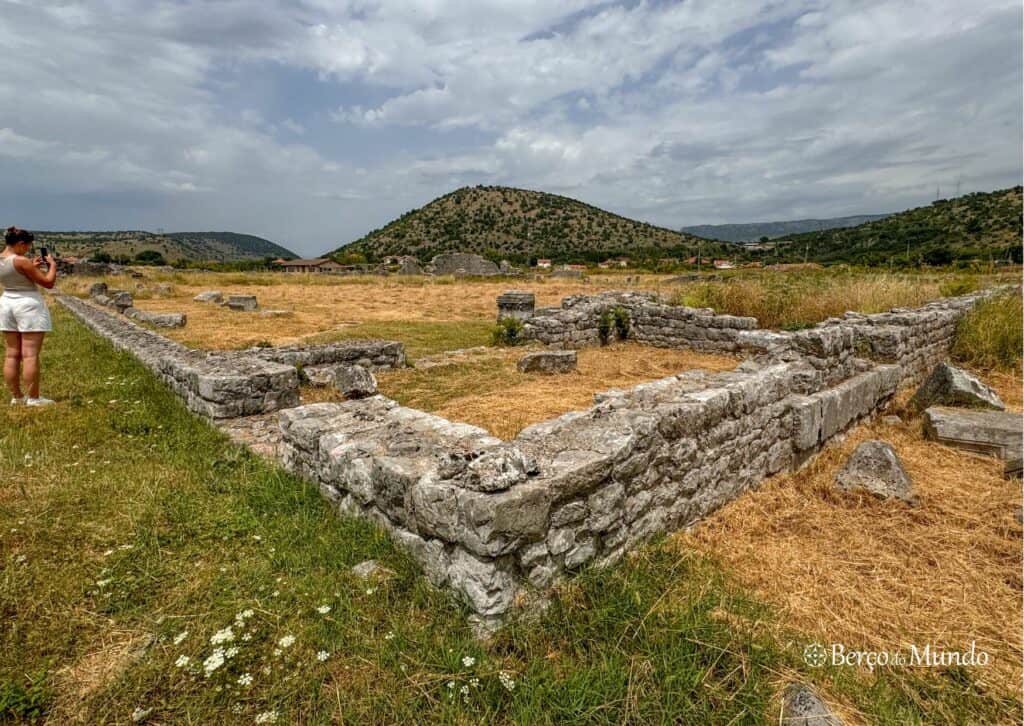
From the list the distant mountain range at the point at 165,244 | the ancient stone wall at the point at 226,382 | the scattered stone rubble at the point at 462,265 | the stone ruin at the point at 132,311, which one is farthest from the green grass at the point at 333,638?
the distant mountain range at the point at 165,244

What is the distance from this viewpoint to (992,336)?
29.8 ft

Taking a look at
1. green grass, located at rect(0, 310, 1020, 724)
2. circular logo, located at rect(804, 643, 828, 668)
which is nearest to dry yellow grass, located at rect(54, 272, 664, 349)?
green grass, located at rect(0, 310, 1020, 724)

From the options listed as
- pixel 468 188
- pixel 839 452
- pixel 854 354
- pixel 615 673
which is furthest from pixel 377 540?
pixel 468 188

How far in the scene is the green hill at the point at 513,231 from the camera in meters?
80.1

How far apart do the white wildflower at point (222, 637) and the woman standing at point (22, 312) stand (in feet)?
17.6

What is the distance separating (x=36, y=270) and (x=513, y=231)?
83.9 m

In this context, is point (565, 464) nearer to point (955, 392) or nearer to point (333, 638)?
point (333, 638)

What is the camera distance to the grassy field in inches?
477

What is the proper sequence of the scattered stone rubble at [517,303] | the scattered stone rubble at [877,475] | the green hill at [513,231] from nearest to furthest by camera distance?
1. the scattered stone rubble at [877,475]
2. the scattered stone rubble at [517,303]
3. the green hill at [513,231]

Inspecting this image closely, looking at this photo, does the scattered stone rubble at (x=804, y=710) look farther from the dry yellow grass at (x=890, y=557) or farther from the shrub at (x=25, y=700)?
the shrub at (x=25, y=700)

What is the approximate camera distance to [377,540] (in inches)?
121

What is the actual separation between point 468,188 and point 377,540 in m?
102

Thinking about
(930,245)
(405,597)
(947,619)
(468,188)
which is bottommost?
(947,619)

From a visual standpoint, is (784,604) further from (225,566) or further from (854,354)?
(854,354)
